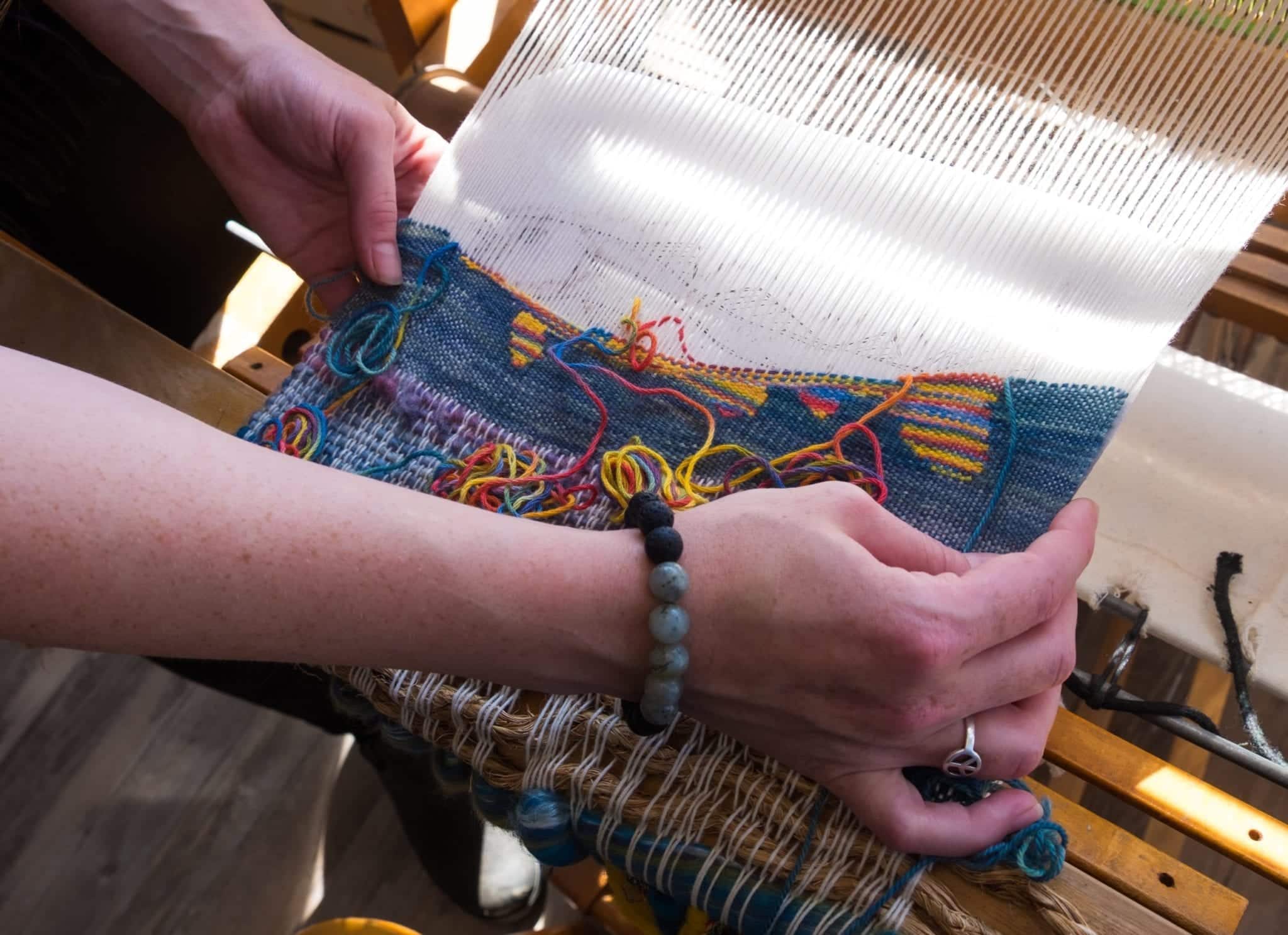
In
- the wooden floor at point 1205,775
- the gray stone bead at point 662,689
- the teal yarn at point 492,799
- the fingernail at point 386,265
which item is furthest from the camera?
the wooden floor at point 1205,775

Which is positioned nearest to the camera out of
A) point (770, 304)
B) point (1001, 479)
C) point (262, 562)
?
point (262, 562)

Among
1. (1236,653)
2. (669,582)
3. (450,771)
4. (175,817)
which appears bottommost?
(175,817)

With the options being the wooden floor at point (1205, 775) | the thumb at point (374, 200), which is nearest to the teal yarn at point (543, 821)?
the thumb at point (374, 200)

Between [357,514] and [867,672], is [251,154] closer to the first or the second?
[357,514]

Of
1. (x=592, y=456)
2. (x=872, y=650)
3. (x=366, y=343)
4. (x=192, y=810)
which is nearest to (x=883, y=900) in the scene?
(x=872, y=650)

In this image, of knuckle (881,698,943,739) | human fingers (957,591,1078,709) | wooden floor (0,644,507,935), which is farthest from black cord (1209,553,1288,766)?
wooden floor (0,644,507,935)

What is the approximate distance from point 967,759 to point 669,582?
0.77ft

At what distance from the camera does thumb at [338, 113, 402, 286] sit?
802mm

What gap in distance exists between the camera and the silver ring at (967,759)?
61cm

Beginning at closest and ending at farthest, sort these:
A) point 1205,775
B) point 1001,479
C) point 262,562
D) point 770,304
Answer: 1. point 262,562
2. point 1001,479
3. point 770,304
4. point 1205,775

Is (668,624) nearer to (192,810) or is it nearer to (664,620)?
(664,620)

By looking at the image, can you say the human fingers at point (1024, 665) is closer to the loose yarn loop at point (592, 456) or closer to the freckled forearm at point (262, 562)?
the loose yarn loop at point (592, 456)

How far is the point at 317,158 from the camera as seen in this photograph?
33.8 inches

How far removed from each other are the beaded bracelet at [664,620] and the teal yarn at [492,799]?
A: 0.15 m
